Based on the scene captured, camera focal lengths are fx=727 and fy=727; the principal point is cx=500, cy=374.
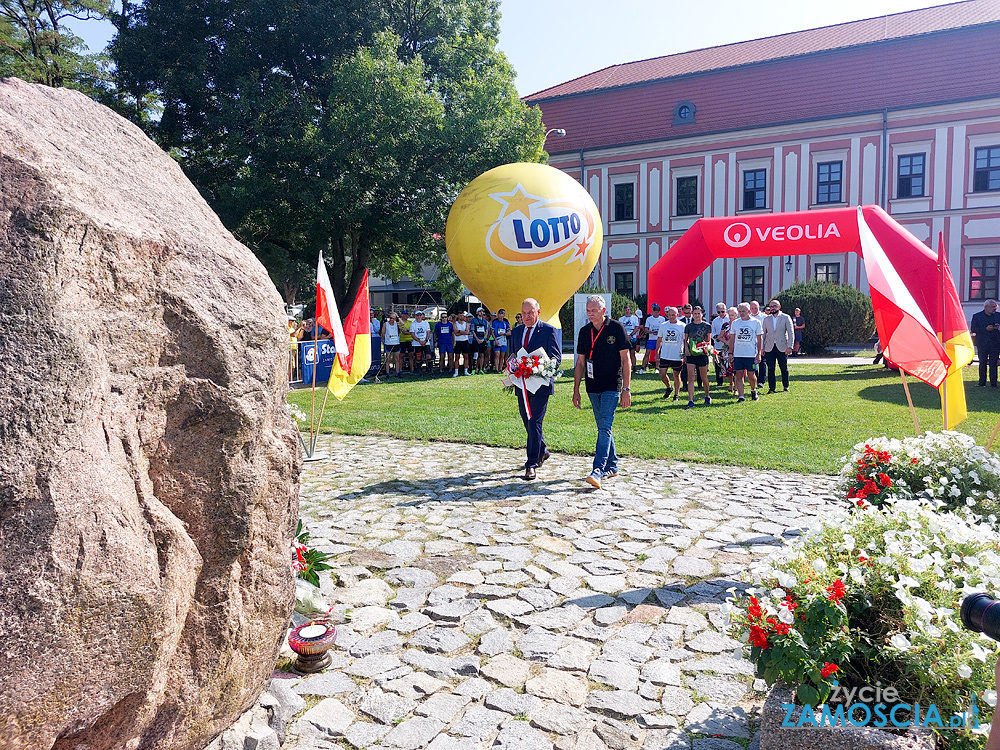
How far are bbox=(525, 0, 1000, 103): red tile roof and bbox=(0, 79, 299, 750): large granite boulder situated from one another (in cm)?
3849

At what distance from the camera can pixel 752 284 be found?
34.9 metres

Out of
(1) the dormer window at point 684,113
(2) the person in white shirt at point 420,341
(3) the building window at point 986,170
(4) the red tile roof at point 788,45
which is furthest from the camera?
(1) the dormer window at point 684,113

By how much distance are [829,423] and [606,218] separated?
2869 centimetres

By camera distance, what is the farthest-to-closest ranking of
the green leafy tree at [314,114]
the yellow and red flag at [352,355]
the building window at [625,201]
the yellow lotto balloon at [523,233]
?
1. the building window at [625,201]
2. the green leafy tree at [314,114]
3. the yellow lotto balloon at [523,233]
4. the yellow and red flag at [352,355]

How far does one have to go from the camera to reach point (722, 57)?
127 feet

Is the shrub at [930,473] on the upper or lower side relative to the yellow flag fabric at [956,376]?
lower

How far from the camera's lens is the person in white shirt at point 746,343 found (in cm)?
1339

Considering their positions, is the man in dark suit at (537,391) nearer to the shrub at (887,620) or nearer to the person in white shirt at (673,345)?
the shrub at (887,620)

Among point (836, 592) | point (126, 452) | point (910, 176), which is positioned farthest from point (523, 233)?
point (910, 176)

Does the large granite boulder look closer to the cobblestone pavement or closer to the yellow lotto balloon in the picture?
the cobblestone pavement

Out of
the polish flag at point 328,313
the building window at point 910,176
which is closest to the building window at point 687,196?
the building window at point 910,176

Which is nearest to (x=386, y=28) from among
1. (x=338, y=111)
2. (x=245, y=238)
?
(x=338, y=111)

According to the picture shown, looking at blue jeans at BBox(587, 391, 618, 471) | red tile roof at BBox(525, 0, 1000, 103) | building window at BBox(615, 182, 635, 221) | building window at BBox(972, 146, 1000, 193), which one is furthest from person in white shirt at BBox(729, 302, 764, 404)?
red tile roof at BBox(525, 0, 1000, 103)

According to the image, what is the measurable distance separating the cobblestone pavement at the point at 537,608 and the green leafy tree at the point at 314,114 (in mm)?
14900
